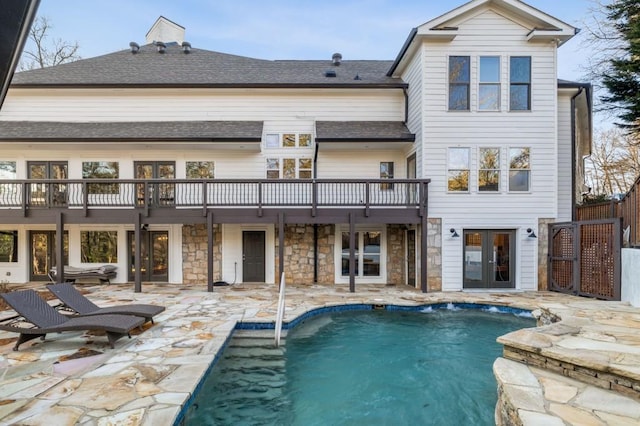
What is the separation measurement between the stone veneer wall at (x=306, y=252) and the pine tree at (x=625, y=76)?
38.6 feet

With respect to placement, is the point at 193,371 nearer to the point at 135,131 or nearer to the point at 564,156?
the point at 135,131

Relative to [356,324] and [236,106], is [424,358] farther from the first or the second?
[236,106]

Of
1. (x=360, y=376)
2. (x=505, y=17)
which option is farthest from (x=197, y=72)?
(x=360, y=376)

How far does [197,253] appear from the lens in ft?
39.5

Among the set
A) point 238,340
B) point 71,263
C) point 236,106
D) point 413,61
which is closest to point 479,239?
point 413,61

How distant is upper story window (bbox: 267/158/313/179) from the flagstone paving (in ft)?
20.4

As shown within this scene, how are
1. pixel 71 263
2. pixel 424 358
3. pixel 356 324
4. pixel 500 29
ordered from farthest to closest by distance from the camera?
pixel 71 263
pixel 500 29
pixel 356 324
pixel 424 358

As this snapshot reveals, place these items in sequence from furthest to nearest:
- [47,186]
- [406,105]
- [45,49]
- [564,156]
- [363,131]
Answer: [45,49]
[406,105]
[564,156]
[363,131]
[47,186]

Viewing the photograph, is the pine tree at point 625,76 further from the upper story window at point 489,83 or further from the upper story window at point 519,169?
the upper story window at point 519,169

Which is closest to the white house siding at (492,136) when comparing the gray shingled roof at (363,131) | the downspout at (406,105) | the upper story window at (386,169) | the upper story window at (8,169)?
the gray shingled roof at (363,131)

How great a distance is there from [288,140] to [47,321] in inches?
346

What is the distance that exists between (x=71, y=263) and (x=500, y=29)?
16.6 meters

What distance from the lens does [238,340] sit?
6566 millimetres

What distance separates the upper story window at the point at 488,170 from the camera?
1073cm
